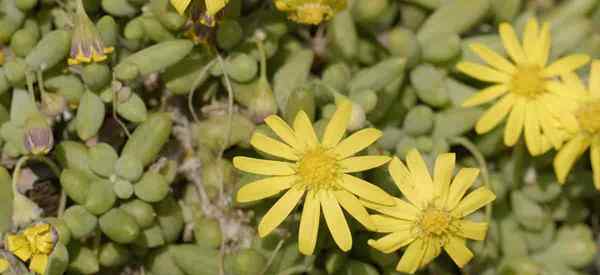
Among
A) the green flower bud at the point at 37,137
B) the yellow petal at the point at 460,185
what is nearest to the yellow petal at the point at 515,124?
the yellow petal at the point at 460,185

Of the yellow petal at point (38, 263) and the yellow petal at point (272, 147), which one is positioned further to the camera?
the yellow petal at point (272, 147)

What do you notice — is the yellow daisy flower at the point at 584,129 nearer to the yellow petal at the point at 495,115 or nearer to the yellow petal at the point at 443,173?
the yellow petal at the point at 495,115

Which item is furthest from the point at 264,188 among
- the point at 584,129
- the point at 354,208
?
the point at 584,129

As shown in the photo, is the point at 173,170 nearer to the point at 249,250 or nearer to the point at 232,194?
the point at 232,194

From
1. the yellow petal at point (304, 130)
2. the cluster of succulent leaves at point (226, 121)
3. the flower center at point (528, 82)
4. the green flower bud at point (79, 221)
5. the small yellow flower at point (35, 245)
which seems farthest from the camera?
the flower center at point (528, 82)

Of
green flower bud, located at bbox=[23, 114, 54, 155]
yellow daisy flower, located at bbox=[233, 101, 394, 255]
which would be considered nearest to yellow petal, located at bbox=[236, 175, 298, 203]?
yellow daisy flower, located at bbox=[233, 101, 394, 255]

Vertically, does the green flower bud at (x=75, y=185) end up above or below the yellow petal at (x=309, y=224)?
below
